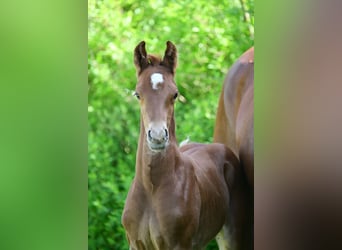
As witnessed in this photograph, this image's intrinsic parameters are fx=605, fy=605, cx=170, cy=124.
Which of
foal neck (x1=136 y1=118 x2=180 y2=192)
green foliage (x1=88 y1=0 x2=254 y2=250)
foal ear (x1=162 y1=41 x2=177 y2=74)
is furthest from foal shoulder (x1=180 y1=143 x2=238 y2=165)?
green foliage (x1=88 y1=0 x2=254 y2=250)

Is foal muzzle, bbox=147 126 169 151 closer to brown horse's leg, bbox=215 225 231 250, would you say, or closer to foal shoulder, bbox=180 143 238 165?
foal shoulder, bbox=180 143 238 165

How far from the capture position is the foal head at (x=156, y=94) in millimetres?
1558

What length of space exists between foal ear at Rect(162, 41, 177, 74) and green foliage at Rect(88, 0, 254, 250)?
1.09m

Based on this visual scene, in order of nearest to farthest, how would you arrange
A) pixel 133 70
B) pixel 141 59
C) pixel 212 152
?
pixel 141 59 → pixel 212 152 → pixel 133 70

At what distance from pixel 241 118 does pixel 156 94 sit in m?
0.57

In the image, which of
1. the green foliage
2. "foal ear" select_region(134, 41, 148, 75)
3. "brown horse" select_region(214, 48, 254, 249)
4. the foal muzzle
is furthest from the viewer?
the green foliage

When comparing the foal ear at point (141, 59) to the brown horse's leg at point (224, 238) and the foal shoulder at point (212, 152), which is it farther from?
the brown horse's leg at point (224, 238)

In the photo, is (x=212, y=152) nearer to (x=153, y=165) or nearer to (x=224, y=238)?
(x=224, y=238)

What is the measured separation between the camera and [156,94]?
1.61m

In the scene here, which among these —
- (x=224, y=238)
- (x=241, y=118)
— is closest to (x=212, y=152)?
(x=241, y=118)

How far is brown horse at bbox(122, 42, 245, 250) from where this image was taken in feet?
5.30
